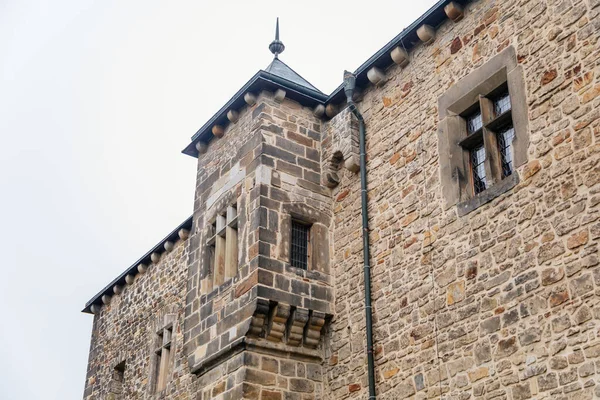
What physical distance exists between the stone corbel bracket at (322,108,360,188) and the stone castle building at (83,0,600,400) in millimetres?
30

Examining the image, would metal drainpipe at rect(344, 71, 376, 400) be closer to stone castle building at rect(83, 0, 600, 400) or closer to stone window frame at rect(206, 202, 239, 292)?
stone castle building at rect(83, 0, 600, 400)

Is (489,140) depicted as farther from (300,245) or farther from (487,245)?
(300,245)

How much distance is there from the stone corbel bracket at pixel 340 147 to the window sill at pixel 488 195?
7.56 feet

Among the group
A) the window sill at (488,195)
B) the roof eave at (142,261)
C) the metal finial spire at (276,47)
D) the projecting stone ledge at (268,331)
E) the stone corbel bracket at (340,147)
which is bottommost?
the projecting stone ledge at (268,331)

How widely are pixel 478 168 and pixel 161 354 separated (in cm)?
808

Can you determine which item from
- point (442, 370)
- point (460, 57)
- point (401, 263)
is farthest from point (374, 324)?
point (460, 57)

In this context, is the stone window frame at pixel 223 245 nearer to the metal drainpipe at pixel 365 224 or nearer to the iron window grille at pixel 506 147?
the metal drainpipe at pixel 365 224

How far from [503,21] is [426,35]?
4.14 ft

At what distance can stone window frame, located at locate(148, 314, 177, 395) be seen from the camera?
46.5 feet

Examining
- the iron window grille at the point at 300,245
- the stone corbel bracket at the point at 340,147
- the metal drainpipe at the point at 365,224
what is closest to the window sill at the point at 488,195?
the metal drainpipe at the point at 365,224

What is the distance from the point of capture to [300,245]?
413 inches

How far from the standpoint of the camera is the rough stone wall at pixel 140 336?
1405cm

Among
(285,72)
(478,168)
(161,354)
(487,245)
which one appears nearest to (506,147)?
(478,168)

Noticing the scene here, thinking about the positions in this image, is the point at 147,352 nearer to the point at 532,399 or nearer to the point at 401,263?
the point at 401,263
